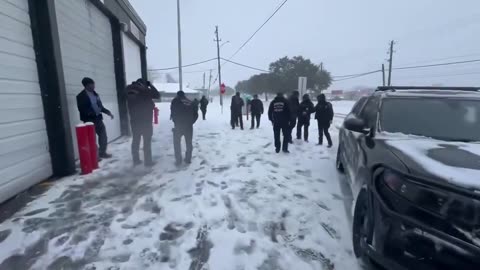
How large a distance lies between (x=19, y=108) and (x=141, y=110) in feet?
7.20

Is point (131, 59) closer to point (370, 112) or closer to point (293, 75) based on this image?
point (370, 112)

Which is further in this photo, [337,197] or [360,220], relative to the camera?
[337,197]

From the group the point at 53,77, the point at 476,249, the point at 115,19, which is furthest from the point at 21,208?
the point at 115,19

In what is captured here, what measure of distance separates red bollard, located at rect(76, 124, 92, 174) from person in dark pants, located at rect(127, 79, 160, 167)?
1.01 meters

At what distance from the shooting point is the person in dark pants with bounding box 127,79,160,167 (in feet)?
20.4

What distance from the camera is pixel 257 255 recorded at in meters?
3.06

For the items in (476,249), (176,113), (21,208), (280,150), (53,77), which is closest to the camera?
(476,249)

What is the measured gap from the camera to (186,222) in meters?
3.77

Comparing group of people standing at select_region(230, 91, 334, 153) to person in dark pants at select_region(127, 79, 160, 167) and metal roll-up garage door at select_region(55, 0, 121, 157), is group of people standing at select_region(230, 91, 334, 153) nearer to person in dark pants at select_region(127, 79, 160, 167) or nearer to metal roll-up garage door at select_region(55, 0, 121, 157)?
person in dark pants at select_region(127, 79, 160, 167)

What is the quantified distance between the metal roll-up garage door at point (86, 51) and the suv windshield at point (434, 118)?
6.33m

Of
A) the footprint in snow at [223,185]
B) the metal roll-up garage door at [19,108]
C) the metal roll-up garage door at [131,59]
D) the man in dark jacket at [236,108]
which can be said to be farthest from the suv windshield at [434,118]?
the metal roll-up garage door at [131,59]

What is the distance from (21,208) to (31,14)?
133 inches

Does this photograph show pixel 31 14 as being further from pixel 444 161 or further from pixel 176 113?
pixel 444 161

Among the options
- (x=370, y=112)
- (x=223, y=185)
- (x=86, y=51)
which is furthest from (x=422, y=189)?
(x=86, y=51)
